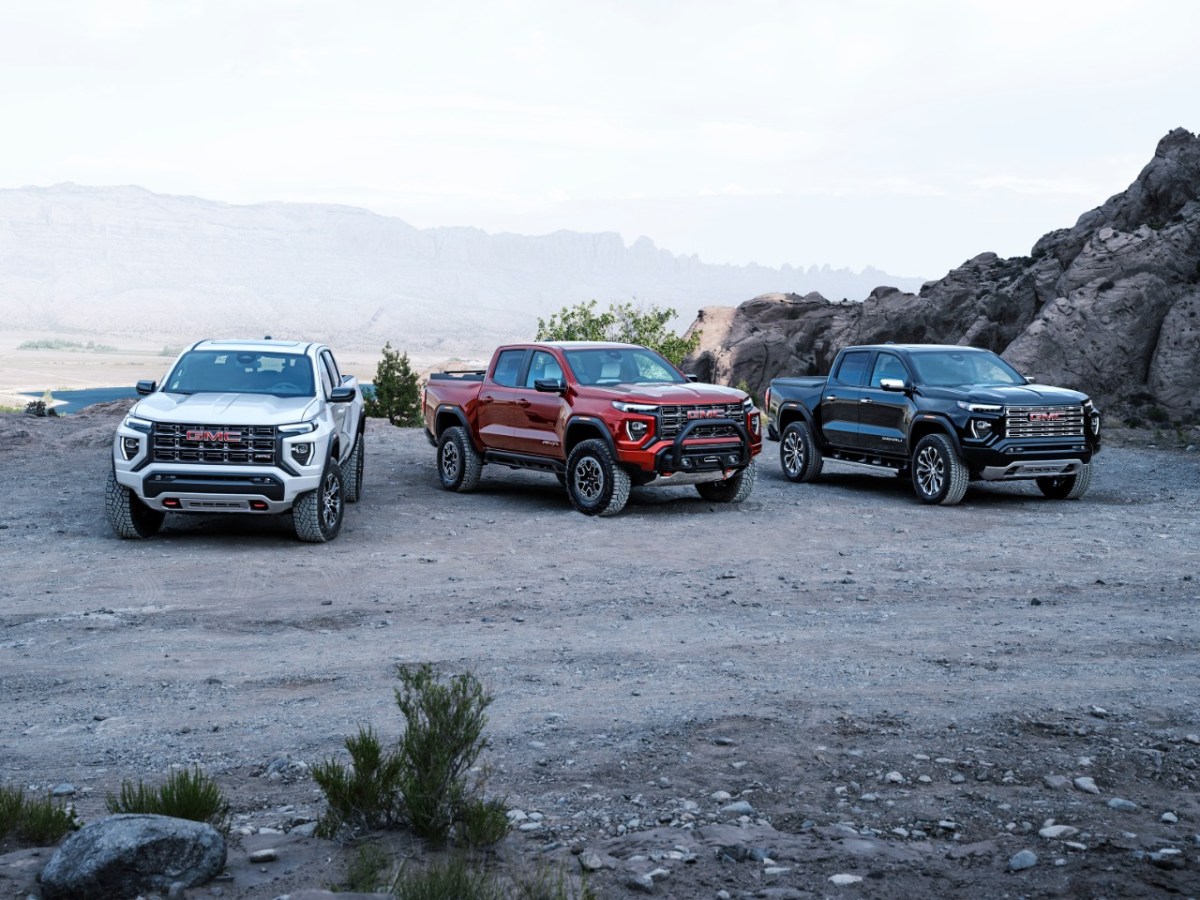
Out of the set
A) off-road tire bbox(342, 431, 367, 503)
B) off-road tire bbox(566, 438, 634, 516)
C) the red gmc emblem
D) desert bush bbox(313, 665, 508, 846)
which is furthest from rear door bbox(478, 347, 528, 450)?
desert bush bbox(313, 665, 508, 846)

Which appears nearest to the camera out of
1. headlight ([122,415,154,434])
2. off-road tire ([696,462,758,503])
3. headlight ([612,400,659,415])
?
headlight ([122,415,154,434])

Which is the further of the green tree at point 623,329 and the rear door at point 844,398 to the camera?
the green tree at point 623,329

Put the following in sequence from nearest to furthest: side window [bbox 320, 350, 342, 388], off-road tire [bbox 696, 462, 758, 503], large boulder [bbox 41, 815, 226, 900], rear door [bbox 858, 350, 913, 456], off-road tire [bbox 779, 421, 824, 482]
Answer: large boulder [bbox 41, 815, 226, 900]
side window [bbox 320, 350, 342, 388]
off-road tire [bbox 696, 462, 758, 503]
rear door [bbox 858, 350, 913, 456]
off-road tire [bbox 779, 421, 824, 482]

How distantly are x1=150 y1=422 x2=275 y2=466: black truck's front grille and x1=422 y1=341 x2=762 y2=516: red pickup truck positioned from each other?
12.8ft

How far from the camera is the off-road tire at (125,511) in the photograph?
13.1 m

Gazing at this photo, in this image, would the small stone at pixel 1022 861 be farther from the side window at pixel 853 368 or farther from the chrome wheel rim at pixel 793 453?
the chrome wheel rim at pixel 793 453

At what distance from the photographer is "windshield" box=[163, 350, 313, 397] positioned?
13906 millimetres

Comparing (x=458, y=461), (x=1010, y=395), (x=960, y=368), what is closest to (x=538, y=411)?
(x=458, y=461)

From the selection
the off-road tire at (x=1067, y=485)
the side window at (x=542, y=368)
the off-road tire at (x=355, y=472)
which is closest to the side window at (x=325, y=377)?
the off-road tire at (x=355, y=472)

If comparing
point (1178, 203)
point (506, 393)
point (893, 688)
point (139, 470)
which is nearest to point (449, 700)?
point (893, 688)

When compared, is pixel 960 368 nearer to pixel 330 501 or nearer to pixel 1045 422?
pixel 1045 422

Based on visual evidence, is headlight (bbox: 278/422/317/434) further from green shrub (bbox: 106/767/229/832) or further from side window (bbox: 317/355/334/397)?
green shrub (bbox: 106/767/229/832)

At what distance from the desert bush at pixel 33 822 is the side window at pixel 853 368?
14071 millimetres

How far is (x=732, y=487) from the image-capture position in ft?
53.8
